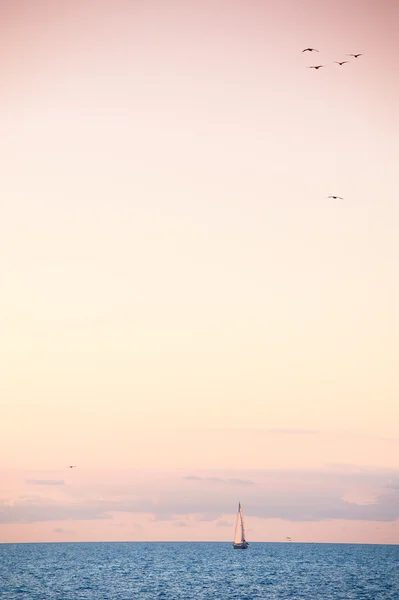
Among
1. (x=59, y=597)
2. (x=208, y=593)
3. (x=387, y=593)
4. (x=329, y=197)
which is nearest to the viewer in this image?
(x=329, y=197)

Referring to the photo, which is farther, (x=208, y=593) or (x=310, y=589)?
(x=310, y=589)

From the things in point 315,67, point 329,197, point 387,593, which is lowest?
point 387,593

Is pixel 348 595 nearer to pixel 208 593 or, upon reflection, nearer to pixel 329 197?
pixel 208 593

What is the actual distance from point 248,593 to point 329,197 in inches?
3735

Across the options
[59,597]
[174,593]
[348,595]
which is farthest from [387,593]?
[59,597]

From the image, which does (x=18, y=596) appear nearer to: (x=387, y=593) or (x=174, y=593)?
(x=174, y=593)

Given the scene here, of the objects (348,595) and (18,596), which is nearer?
(18,596)

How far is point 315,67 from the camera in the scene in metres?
96.5

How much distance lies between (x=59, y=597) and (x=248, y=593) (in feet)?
121

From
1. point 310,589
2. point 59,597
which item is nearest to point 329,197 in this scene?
point 59,597

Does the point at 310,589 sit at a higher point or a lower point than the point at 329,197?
lower

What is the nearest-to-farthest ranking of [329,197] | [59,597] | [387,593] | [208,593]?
1. [329,197]
2. [59,597]
3. [208,593]
4. [387,593]

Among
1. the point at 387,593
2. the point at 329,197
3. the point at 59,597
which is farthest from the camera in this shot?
the point at 387,593

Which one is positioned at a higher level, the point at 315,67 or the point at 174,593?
the point at 315,67
